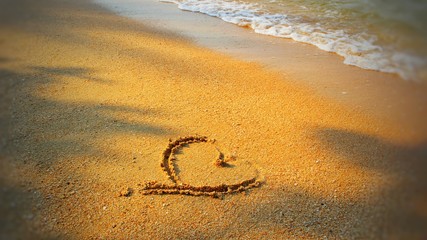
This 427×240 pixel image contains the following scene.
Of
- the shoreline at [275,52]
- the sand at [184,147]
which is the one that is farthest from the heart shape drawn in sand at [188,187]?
the shoreline at [275,52]

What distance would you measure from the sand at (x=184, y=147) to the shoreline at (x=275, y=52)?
14 centimetres

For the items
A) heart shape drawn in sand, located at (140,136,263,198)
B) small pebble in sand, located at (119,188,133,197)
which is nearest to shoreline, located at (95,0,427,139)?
heart shape drawn in sand, located at (140,136,263,198)

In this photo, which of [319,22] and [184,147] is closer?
[184,147]

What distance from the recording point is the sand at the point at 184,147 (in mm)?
2320

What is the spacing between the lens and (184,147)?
3168 millimetres

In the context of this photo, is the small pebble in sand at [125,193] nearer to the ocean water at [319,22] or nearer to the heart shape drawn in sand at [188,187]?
the heart shape drawn in sand at [188,187]

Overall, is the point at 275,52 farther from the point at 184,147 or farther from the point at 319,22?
the point at 184,147

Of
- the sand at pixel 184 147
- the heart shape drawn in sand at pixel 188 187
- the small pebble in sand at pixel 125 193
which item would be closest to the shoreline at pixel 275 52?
the sand at pixel 184 147

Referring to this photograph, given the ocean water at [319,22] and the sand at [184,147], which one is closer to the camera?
the sand at [184,147]

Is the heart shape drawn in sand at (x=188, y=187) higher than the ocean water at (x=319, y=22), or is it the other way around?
the ocean water at (x=319, y=22)

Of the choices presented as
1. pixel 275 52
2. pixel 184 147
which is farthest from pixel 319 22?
pixel 184 147

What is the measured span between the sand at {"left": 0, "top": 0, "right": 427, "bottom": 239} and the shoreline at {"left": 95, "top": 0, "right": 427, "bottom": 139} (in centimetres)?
14

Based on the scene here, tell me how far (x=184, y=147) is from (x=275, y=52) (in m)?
2.63

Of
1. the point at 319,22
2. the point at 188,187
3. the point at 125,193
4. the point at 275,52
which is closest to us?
the point at 125,193
